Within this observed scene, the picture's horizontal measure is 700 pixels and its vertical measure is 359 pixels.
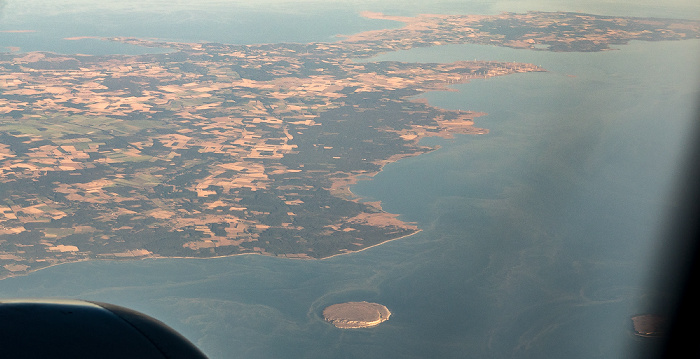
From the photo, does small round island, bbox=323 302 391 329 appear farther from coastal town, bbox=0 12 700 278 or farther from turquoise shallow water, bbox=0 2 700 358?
coastal town, bbox=0 12 700 278

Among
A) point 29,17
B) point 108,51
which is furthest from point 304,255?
point 29,17

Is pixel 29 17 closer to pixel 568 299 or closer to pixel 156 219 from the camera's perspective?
pixel 156 219

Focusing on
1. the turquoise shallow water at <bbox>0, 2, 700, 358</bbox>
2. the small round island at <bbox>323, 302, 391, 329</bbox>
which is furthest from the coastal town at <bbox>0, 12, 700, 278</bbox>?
the small round island at <bbox>323, 302, 391, 329</bbox>

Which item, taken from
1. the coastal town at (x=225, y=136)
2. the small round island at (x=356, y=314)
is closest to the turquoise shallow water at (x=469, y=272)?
the small round island at (x=356, y=314)

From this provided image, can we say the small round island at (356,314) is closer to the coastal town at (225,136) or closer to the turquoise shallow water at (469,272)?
the turquoise shallow water at (469,272)

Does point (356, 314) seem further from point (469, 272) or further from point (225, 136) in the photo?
point (225, 136)
